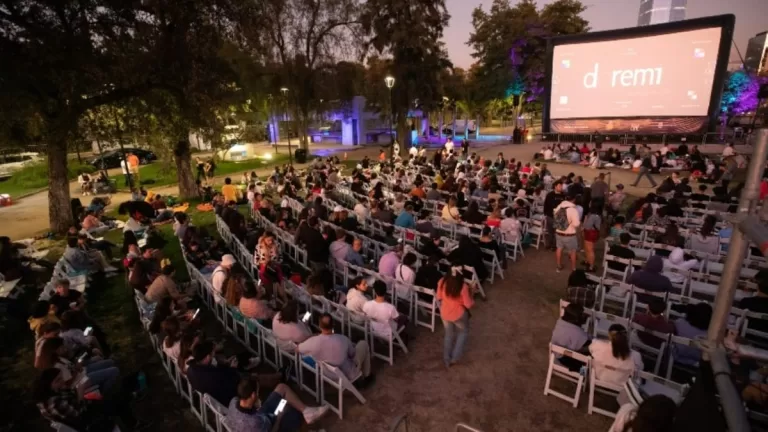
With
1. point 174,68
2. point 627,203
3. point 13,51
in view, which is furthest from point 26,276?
point 627,203

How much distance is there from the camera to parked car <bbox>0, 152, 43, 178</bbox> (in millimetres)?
24422

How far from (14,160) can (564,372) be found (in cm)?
3573

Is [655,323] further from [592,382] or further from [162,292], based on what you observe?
[162,292]

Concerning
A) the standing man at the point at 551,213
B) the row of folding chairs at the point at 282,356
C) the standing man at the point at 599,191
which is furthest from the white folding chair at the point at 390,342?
the standing man at the point at 599,191

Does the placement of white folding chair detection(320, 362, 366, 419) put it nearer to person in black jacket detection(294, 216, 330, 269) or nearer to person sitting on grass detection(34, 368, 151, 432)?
person sitting on grass detection(34, 368, 151, 432)

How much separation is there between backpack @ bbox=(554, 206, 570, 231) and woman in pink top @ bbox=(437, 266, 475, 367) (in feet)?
12.4

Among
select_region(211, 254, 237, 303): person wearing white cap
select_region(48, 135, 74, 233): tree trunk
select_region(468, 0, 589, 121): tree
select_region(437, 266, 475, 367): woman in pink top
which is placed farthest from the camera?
select_region(468, 0, 589, 121): tree

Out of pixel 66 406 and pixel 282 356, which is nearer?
pixel 66 406

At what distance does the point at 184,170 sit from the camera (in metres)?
16.8

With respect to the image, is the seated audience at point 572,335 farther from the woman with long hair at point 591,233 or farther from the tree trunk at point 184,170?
the tree trunk at point 184,170

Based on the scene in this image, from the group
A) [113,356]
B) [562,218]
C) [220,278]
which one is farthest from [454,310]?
[113,356]

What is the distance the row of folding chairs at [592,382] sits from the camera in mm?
4363

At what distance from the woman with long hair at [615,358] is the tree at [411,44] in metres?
27.8

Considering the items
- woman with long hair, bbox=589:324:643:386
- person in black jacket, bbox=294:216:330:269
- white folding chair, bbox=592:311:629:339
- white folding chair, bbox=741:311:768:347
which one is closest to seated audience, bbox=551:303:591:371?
woman with long hair, bbox=589:324:643:386
